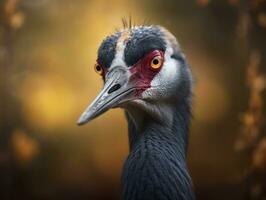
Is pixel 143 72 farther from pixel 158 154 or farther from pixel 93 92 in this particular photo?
pixel 93 92

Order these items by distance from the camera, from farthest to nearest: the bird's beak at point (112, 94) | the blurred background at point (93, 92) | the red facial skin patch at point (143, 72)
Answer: the blurred background at point (93, 92)
the red facial skin patch at point (143, 72)
the bird's beak at point (112, 94)

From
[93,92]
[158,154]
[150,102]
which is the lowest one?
[158,154]

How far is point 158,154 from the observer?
1407 millimetres

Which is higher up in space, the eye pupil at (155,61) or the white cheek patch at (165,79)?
the eye pupil at (155,61)

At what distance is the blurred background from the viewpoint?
8.75 ft

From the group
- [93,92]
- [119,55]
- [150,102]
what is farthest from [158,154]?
[93,92]

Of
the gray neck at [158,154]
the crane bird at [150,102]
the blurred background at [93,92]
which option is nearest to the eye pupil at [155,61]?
the crane bird at [150,102]

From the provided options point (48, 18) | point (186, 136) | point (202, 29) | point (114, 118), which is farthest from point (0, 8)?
point (186, 136)

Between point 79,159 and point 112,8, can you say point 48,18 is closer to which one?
point 112,8

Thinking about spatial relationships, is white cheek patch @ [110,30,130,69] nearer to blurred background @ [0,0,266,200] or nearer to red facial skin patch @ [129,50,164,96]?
red facial skin patch @ [129,50,164,96]

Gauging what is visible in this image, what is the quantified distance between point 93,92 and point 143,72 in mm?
1270

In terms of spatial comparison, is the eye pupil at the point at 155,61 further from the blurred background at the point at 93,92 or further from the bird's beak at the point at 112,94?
the blurred background at the point at 93,92

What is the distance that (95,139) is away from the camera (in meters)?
2.70

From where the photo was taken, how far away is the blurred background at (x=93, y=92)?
8.75 feet
